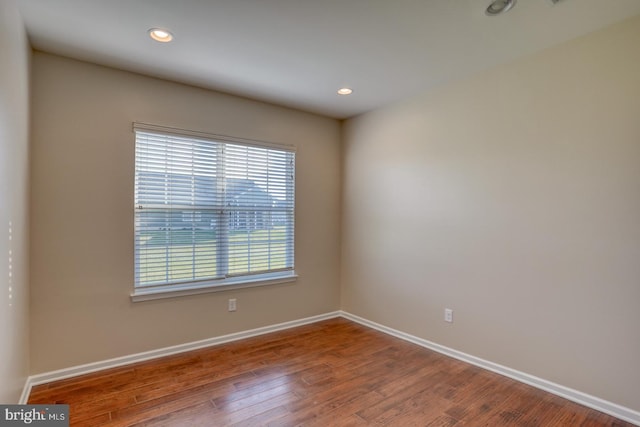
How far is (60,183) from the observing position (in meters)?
2.62

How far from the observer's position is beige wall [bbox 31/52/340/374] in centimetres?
256

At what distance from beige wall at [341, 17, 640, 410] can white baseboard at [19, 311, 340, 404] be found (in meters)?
1.25

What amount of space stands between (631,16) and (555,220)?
136 centimetres

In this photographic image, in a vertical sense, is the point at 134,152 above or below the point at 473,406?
above

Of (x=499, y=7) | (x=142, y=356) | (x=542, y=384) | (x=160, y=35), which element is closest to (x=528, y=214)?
(x=542, y=384)

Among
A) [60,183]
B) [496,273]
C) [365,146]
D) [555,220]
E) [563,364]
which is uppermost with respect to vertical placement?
[365,146]

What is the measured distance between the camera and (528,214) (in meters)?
2.61

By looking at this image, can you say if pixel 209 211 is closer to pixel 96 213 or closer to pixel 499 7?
pixel 96 213

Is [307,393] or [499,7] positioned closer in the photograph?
[499,7]

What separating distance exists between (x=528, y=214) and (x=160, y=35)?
3006 millimetres

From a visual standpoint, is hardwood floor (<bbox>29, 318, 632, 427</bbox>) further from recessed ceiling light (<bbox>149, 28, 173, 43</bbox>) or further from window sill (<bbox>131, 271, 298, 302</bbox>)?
recessed ceiling light (<bbox>149, 28, 173, 43</bbox>)

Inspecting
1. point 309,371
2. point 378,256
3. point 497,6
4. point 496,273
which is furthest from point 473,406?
point 497,6

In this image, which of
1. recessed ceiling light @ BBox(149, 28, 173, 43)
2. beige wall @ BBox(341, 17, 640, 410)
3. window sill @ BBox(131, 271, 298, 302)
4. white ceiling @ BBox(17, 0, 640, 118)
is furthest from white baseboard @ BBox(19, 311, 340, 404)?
recessed ceiling light @ BBox(149, 28, 173, 43)

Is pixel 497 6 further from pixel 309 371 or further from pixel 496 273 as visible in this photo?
pixel 309 371
